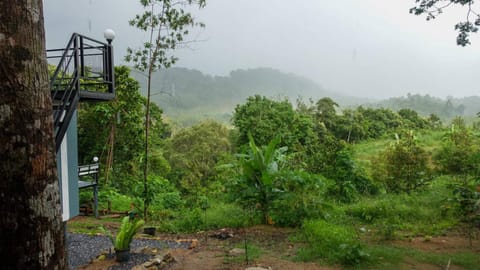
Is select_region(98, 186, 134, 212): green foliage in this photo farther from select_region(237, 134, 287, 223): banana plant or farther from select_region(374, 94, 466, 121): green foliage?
select_region(374, 94, 466, 121): green foliage

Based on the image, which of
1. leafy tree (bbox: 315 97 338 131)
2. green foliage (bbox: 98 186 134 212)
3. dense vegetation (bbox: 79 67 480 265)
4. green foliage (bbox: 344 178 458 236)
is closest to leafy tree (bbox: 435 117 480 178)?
dense vegetation (bbox: 79 67 480 265)

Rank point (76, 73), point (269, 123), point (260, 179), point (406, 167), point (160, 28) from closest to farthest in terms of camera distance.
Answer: point (76, 73)
point (260, 179)
point (160, 28)
point (406, 167)
point (269, 123)

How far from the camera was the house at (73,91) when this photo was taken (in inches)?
207

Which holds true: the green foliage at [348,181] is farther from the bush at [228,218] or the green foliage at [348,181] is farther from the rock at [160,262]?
the rock at [160,262]

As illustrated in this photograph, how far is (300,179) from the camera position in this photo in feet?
20.0

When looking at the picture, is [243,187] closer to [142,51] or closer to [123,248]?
[123,248]

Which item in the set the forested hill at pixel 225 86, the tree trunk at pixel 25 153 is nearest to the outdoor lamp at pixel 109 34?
the tree trunk at pixel 25 153

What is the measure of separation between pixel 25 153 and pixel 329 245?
4.04m

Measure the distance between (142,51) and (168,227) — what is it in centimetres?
397

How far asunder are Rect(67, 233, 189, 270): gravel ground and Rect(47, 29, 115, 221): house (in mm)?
541

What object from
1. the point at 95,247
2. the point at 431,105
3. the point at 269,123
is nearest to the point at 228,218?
the point at 95,247

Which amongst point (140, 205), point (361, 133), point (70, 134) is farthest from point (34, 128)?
point (361, 133)

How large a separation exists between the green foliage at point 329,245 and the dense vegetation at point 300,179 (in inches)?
0.7

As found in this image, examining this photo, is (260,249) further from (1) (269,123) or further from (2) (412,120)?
(2) (412,120)
